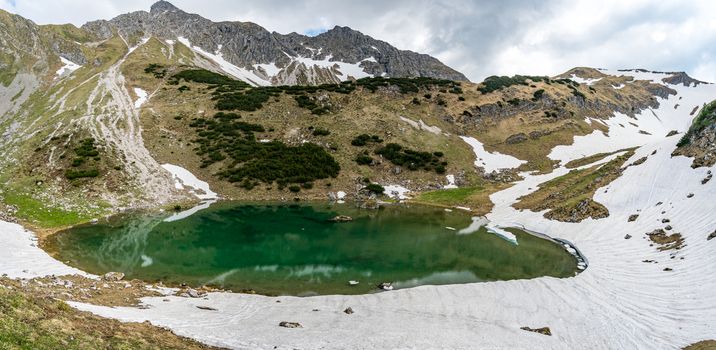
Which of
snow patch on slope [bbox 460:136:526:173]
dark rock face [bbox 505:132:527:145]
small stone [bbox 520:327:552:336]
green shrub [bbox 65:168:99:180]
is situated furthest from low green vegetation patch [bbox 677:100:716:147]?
green shrub [bbox 65:168:99:180]

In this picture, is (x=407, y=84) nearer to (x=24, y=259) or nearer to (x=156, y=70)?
(x=156, y=70)

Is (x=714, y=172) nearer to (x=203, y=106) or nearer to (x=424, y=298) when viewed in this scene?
(x=424, y=298)

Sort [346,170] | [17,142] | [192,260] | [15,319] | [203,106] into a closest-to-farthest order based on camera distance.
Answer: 1. [15,319]
2. [192,260]
3. [17,142]
4. [346,170]
5. [203,106]

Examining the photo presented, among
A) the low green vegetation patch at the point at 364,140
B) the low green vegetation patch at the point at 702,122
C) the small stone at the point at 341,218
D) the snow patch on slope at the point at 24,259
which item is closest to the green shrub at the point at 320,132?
the low green vegetation patch at the point at 364,140

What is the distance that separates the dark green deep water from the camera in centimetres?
2811

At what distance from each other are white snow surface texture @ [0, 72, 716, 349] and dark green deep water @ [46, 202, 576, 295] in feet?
9.03

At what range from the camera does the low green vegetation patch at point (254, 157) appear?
2768 inches

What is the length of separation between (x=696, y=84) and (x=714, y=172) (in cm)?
20577

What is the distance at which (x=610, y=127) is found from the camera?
118 metres

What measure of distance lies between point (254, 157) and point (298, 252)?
4331 cm

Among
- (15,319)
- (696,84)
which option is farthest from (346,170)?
(696,84)

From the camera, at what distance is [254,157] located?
247 feet

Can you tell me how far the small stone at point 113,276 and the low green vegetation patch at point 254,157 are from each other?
41.2 m

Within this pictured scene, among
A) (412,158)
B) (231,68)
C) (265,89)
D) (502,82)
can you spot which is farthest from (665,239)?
(231,68)
